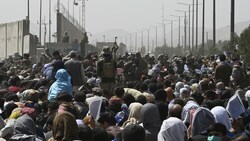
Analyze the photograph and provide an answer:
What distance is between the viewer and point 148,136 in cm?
1049

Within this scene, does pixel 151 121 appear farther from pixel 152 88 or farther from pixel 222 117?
pixel 152 88

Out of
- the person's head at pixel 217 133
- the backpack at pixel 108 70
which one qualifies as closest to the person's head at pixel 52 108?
the person's head at pixel 217 133

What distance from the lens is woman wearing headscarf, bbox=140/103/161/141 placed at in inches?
414

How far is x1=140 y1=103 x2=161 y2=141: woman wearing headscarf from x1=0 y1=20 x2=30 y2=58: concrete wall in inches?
1262

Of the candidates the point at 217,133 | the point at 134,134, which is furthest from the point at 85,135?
the point at 217,133

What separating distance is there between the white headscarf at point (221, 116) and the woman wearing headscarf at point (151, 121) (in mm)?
1146

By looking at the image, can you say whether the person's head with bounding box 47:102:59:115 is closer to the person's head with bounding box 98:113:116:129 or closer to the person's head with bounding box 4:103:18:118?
the person's head with bounding box 4:103:18:118

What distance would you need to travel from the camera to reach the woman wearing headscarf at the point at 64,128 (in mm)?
7824

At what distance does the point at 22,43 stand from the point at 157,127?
114 feet

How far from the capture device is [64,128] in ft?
25.8

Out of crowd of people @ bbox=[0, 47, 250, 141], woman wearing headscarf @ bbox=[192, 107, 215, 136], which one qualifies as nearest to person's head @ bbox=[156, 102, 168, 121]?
crowd of people @ bbox=[0, 47, 250, 141]

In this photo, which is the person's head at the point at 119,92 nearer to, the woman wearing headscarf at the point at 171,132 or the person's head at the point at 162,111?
the person's head at the point at 162,111

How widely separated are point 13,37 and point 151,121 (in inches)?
1474

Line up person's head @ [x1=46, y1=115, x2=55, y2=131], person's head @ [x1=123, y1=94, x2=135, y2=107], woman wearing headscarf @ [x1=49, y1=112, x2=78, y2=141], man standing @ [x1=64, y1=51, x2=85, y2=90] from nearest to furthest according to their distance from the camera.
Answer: woman wearing headscarf @ [x1=49, y1=112, x2=78, y2=141], person's head @ [x1=46, y1=115, x2=55, y2=131], person's head @ [x1=123, y1=94, x2=135, y2=107], man standing @ [x1=64, y1=51, x2=85, y2=90]
